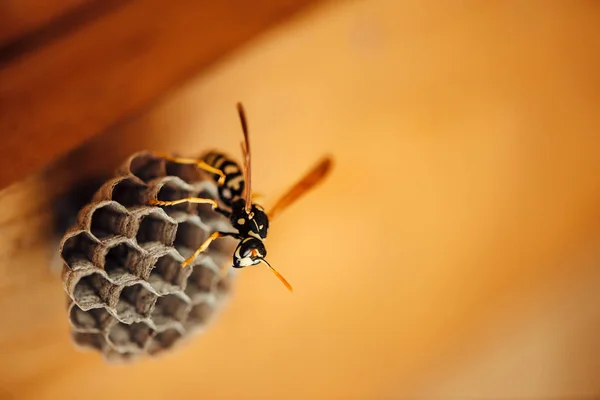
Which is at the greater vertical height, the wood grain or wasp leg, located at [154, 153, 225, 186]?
the wood grain

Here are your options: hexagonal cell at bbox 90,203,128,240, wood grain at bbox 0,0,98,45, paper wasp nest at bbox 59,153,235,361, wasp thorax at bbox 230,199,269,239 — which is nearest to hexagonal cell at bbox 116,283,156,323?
paper wasp nest at bbox 59,153,235,361

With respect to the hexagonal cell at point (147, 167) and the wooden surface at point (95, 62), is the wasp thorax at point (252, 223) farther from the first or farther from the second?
the wooden surface at point (95, 62)

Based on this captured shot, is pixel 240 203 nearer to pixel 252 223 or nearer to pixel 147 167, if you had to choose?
pixel 252 223

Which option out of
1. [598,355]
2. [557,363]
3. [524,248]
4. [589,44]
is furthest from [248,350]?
[598,355]

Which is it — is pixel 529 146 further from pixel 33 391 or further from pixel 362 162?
pixel 33 391

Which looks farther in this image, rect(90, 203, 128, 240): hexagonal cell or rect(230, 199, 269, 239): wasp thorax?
rect(230, 199, 269, 239): wasp thorax

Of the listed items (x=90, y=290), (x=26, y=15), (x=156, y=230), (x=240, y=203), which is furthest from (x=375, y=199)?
(x=26, y=15)

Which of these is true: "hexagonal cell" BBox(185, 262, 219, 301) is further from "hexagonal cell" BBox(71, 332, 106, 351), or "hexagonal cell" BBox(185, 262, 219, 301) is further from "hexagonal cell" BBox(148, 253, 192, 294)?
"hexagonal cell" BBox(71, 332, 106, 351)
